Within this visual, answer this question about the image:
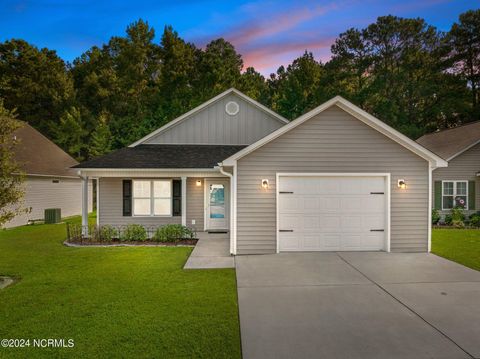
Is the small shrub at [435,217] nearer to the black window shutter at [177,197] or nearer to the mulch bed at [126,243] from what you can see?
the mulch bed at [126,243]

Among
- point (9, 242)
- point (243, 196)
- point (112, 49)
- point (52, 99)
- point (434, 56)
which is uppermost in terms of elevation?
point (112, 49)

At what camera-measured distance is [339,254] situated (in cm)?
859

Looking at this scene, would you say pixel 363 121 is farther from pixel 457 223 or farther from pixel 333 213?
pixel 457 223

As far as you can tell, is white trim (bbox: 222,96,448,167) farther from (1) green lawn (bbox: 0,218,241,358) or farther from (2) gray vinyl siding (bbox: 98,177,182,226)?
(2) gray vinyl siding (bbox: 98,177,182,226)

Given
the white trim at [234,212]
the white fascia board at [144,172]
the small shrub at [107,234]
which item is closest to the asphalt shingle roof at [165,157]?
the white fascia board at [144,172]

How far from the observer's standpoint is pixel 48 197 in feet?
56.3

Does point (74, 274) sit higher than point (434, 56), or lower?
lower

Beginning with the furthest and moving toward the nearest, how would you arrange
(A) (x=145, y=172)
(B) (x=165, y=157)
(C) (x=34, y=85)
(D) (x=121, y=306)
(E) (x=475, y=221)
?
(C) (x=34, y=85) < (E) (x=475, y=221) < (B) (x=165, y=157) < (A) (x=145, y=172) < (D) (x=121, y=306)

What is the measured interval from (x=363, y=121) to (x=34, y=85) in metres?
36.0

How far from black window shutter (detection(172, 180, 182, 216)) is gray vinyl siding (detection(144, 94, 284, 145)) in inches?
101

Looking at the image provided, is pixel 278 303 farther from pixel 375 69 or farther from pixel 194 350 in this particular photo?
pixel 375 69

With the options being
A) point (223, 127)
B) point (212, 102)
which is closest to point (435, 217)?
point (223, 127)

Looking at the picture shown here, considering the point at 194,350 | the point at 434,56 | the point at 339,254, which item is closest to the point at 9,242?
the point at 194,350

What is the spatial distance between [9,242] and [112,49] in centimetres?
3281
